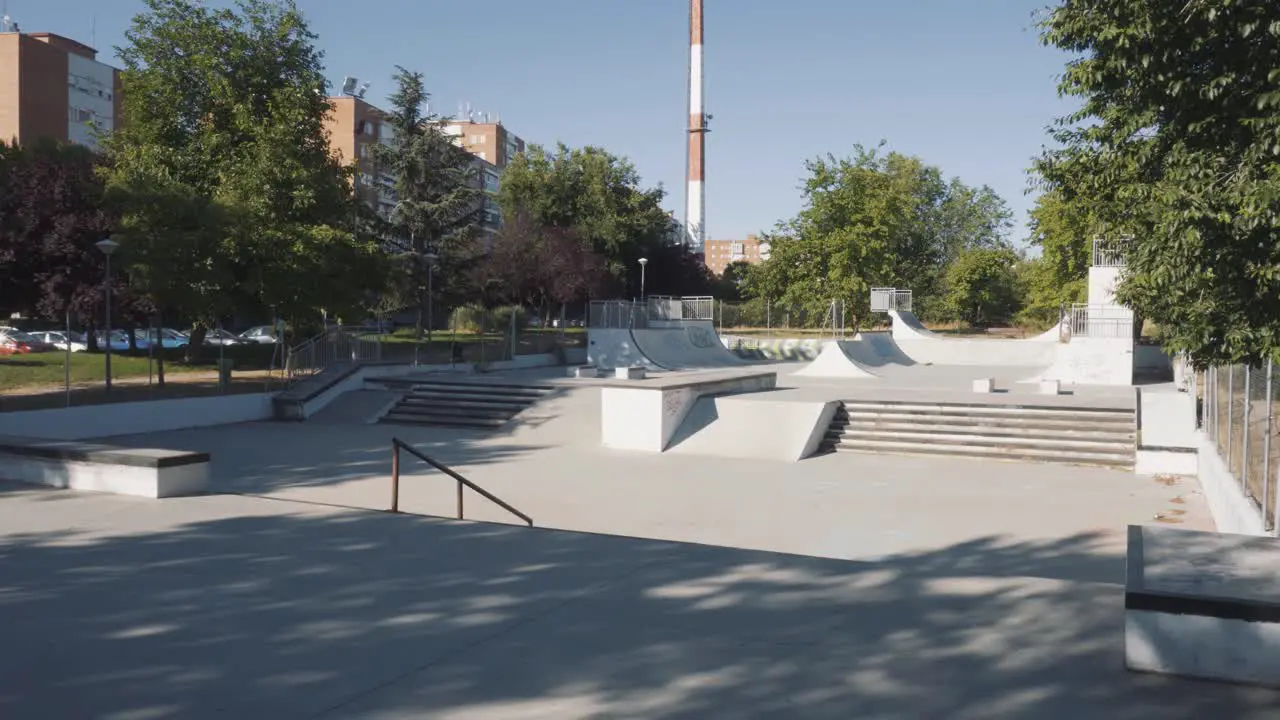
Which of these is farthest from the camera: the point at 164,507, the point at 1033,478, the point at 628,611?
the point at 1033,478

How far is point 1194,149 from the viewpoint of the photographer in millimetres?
6199

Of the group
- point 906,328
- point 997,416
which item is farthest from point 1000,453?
point 906,328

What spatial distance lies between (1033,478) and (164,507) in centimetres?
1154

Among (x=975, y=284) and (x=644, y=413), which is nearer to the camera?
(x=644, y=413)

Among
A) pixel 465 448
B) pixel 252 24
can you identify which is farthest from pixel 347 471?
pixel 252 24

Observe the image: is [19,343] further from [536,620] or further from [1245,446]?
[1245,446]

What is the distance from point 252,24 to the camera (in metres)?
26.8

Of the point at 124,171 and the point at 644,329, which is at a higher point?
the point at 124,171

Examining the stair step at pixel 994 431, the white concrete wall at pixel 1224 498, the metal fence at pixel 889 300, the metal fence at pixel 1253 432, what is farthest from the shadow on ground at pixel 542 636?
the metal fence at pixel 889 300

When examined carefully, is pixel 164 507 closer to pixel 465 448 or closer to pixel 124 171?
pixel 465 448

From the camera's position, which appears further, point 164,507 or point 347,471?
point 347,471

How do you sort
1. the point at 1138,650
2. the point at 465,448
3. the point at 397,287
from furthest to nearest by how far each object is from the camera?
the point at 397,287, the point at 465,448, the point at 1138,650

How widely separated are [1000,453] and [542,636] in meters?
12.7

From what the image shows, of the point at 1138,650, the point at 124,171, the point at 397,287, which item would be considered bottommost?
the point at 1138,650
